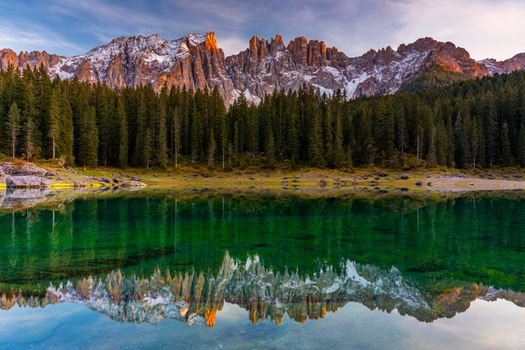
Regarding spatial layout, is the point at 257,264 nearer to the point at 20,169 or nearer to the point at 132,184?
the point at 20,169

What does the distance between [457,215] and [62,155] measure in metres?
74.4

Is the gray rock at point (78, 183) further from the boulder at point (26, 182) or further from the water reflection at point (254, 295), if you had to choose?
the water reflection at point (254, 295)

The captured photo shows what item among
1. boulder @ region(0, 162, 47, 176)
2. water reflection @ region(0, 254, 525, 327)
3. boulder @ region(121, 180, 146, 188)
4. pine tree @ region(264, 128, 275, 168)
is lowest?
water reflection @ region(0, 254, 525, 327)

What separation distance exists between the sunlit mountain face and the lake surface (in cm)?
7

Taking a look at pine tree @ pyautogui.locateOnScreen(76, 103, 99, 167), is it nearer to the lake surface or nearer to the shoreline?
the shoreline

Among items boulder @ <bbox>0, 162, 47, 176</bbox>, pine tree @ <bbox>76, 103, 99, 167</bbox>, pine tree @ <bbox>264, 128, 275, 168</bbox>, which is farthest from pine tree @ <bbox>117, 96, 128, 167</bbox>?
pine tree @ <bbox>264, 128, 275, 168</bbox>

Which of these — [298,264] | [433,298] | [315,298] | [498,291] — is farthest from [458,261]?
[315,298]

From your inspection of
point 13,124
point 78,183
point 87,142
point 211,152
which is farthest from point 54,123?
point 211,152

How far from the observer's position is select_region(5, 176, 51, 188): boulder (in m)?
59.4

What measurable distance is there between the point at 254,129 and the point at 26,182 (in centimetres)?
5671

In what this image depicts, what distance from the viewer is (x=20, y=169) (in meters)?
63.0

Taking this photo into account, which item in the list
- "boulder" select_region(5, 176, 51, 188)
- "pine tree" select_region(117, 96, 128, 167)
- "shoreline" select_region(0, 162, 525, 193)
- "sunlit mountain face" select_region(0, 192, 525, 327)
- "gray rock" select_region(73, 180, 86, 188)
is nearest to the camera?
"sunlit mountain face" select_region(0, 192, 525, 327)

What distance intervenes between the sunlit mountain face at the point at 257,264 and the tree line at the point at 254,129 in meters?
60.1

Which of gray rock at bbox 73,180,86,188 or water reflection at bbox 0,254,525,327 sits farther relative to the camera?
gray rock at bbox 73,180,86,188
